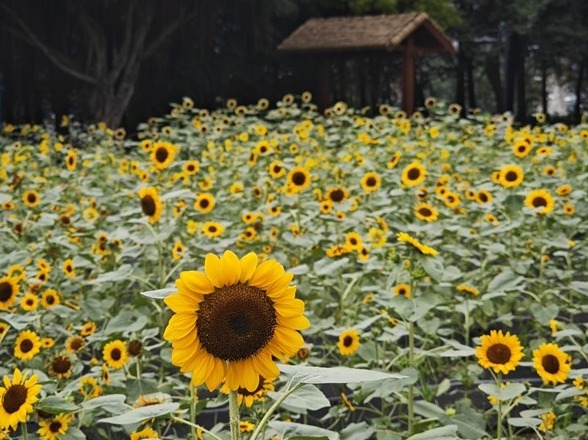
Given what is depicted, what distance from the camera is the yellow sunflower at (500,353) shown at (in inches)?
74.8

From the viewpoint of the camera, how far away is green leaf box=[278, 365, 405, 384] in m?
1.05

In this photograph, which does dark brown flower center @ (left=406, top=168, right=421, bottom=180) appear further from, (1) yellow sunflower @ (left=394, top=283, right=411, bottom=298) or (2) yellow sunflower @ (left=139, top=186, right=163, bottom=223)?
(1) yellow sunflower @ (left=394, top=283, right=411, bottom=298)

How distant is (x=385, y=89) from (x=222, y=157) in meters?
18.5

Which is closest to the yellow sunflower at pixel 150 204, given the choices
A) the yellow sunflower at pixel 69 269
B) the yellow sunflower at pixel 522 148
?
the yellow sunflower at pixel 69 269

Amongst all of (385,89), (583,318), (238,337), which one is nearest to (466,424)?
(238,337)

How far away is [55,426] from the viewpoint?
168 cm

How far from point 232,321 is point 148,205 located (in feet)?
5.99

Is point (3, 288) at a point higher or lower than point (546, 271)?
higher

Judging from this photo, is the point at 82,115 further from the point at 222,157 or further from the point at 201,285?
the point at 201,285

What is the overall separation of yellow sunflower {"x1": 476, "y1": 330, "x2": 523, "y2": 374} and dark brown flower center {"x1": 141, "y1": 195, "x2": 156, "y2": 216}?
1362mm

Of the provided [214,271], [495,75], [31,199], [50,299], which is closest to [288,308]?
[214,271]

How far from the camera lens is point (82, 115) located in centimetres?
1750

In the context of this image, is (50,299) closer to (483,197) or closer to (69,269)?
(69,269)

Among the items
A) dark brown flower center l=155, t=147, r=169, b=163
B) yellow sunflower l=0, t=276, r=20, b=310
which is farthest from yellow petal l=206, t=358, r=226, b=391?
dark brown flower center l=155, t=147, r=169, b=163
